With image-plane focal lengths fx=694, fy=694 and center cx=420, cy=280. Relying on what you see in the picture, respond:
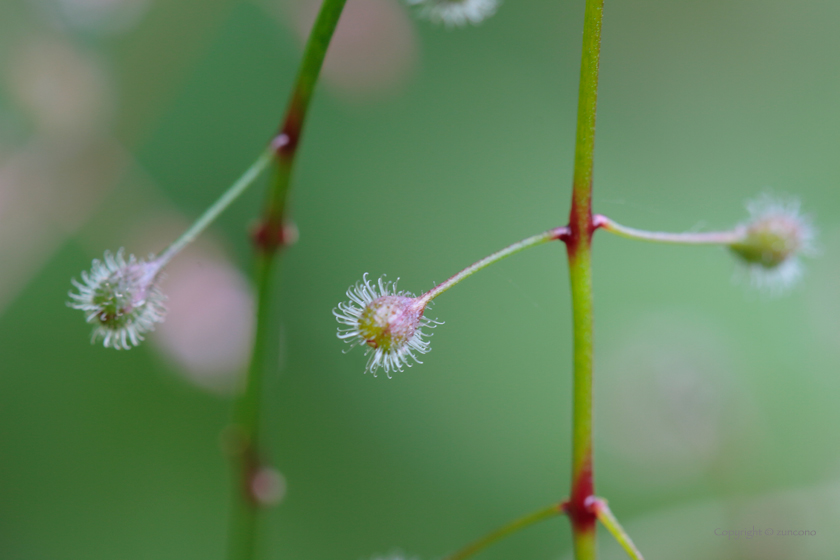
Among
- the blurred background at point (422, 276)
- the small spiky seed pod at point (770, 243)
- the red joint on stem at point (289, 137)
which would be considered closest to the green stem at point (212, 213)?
the red joint on stem at point (289, 137)

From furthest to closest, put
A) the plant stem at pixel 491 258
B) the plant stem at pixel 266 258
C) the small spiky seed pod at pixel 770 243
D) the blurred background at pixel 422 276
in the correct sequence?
the blurred background at pixel 422 276 < the small spiky seed pod at pixel 770 243 < the plant stem at pixel 266 258 < the plant stem at pixel 491 258

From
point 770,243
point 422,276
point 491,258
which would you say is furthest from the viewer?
point 422,276

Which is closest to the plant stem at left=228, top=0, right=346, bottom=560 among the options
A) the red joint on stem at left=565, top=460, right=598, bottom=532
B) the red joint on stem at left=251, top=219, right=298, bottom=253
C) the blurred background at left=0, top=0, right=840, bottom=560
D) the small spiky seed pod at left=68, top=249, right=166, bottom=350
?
the red joint on stem at left=251, top=219, right=298, bottom=253

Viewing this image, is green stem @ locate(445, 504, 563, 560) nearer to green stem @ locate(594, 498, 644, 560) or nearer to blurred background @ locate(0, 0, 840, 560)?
green stem @ locate(594, 498, 644, 560)

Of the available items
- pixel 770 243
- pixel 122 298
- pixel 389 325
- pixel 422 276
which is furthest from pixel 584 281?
pixel 422 276

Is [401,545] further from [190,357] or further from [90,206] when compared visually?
[90,206]

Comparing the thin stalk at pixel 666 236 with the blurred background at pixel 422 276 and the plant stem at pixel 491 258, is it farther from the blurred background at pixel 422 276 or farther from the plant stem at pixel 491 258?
the blurred background at pixel 422 276

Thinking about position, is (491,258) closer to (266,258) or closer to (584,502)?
(584,502)
